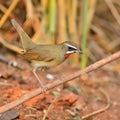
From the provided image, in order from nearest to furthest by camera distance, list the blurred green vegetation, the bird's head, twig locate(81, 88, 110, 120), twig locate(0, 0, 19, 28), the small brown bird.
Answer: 1. the bird's head
2. the small brown bird
3. twig locate(81, 88, 110, 120)
4. twig locate(0, 0, 19, 28)
5. the blurred green vegetation

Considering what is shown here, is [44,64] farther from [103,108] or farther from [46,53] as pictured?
[103,108]

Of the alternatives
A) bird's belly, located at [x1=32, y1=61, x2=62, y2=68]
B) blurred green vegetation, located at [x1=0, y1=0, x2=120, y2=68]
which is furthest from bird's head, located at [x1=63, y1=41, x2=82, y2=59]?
blurred green vegetation, located at [x1=0, y1=0, x2=120, y2=68]

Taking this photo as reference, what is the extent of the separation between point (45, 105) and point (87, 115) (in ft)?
1.42

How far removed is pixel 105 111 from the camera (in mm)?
4766

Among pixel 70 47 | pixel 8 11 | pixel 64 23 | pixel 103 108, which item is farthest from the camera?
pixel 64 23

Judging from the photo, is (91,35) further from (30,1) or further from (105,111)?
(105,111)

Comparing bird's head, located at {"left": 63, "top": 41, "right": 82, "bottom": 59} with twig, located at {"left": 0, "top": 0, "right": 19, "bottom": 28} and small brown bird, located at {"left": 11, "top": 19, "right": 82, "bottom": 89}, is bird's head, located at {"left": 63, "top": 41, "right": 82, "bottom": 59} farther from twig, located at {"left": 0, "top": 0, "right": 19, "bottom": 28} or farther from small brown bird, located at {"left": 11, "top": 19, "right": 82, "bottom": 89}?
twig, located at {"left": 0, "top": 0, "right": 19, "bottom": 28}

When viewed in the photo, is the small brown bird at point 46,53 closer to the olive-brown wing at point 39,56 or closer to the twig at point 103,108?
the olive-brown wing at point 39,56

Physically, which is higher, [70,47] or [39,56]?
[39,56]

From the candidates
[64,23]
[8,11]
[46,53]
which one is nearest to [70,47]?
[46,53]

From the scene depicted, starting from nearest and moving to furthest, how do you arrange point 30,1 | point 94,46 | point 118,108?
1. point 118,108
2. point 30,1
3. point 94,46

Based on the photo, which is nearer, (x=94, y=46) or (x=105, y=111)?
(x=105, y=111)

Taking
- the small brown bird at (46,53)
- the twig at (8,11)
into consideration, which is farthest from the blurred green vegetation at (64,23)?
the small brown bird at (46,53)

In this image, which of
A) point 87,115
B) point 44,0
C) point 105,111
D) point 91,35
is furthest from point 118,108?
point 91,35
